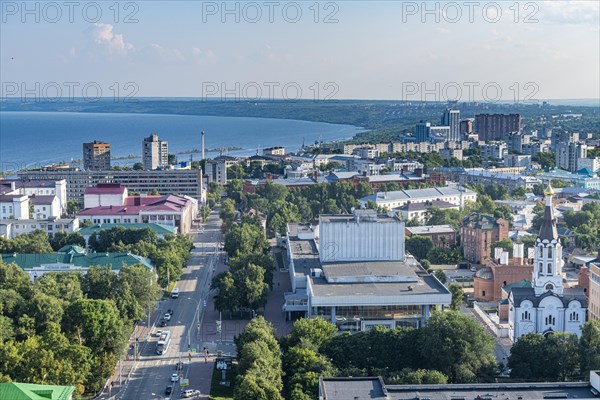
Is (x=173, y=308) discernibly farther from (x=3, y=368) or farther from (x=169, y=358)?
(x=3, y=368)

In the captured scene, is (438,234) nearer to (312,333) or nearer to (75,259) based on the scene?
(75,259)

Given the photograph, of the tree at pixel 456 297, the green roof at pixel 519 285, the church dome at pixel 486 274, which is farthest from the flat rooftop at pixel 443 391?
the church dome at pixel 486 274

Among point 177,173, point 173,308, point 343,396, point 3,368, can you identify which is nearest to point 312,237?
point 173,308

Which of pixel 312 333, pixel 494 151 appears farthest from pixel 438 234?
pixel 494 151

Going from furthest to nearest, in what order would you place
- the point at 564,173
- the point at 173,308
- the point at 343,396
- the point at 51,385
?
the point at 564,173 < the point at 173,308 < the point at 51,385 < the point at 343,396

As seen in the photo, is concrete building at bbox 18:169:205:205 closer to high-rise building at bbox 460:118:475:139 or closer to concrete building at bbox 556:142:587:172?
concrete building at bbox 556:142:587:172

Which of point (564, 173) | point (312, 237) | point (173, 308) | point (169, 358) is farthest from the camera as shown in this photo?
point (564, 173)

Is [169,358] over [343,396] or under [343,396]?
under

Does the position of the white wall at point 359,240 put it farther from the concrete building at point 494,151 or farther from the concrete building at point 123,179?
the concrete building at point 494,151
